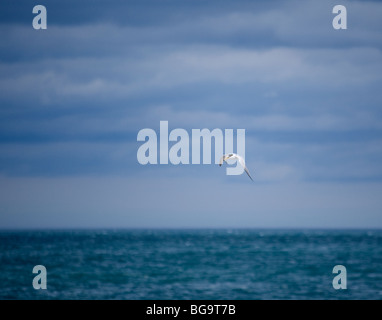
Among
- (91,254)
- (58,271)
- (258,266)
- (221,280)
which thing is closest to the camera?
(221,280)

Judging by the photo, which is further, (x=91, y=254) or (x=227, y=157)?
(x=91, y=254)

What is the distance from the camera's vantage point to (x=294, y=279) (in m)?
36.8

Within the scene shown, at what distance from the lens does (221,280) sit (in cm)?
3606

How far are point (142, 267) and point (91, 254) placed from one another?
1473 cm
